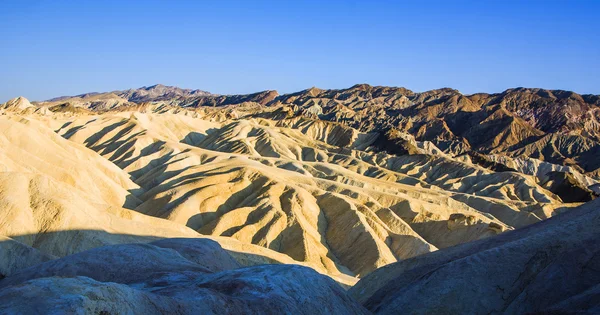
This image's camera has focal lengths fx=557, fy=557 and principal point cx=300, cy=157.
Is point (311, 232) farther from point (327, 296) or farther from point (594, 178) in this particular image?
point (594, 178)

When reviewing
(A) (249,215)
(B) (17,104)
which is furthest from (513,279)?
(B) (17,104)

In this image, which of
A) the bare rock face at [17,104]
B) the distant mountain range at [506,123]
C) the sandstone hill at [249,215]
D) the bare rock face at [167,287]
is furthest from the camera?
the distant mountain range at [506,123]

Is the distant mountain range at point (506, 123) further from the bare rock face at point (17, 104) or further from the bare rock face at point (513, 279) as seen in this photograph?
the bare rock face at point (513, 279)

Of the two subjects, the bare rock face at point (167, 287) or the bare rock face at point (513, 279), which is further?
the bare rock face at point (513, 279)

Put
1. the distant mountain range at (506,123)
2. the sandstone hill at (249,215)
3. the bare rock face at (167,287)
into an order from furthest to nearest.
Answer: the distant mountain range at (506,123)
the sandstone hill at (249,215)
the bare rock face at (167,287)

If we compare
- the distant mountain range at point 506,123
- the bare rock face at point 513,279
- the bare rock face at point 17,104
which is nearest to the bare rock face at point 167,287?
the bare rock face at point 513,279

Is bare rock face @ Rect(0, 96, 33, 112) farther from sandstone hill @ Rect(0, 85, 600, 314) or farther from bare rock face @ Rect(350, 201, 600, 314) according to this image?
bare rock face @ Rect(350, 201, 600, 314)

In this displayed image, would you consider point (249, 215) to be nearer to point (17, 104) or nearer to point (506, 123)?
point (17, 104)
